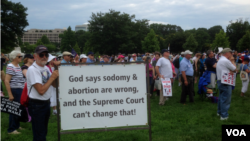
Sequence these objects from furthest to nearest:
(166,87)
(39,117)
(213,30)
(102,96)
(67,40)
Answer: (213,30), (67,40), (166,87), (102,96), (39,117)

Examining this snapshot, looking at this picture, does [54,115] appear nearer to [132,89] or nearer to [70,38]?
[132,89]

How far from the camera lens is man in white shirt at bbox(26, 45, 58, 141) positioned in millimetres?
3438

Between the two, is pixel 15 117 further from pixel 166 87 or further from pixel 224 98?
pixel 224 98

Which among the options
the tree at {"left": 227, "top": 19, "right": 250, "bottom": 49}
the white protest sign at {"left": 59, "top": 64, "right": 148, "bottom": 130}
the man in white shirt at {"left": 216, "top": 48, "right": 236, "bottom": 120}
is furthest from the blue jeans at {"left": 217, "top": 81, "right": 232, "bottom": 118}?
the tree at {"left": 227, "top": 19, "right": 250, "bottom": 49}

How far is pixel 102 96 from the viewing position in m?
3.89

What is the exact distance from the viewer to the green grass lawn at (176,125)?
5207mm

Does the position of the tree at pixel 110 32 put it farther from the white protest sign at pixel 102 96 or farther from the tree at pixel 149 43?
the white protest sign at pixel 102 96

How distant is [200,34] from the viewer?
104875 mm

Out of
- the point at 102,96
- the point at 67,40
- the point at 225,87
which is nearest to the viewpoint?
the point at 102,96

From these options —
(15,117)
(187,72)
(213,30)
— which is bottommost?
(15,117)

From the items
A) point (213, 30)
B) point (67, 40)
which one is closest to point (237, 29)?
point (213, 30)

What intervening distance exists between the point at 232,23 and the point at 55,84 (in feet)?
235

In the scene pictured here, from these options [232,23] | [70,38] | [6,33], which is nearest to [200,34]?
[232,23]

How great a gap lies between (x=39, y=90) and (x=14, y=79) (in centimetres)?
252
